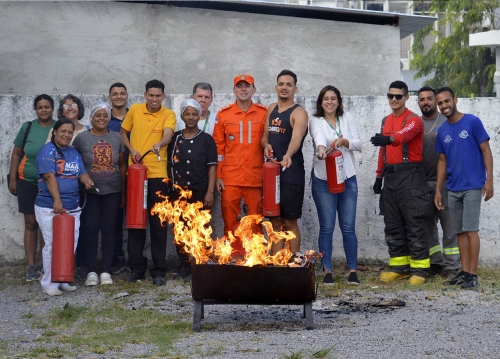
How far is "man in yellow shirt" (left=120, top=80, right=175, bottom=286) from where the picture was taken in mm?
9461

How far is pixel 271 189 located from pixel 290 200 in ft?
1.24

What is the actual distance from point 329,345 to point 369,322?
102 cm

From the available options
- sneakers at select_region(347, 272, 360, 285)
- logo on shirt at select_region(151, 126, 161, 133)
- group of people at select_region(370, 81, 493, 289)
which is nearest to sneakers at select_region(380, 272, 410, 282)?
group of people at select_region(370, 81, 493, 289)

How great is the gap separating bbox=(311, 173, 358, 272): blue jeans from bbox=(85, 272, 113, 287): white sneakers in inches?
97.0

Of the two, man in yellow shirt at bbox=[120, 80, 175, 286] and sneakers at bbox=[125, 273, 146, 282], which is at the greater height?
man in yellow shirt at bbox=[120, 80, 175, 286]

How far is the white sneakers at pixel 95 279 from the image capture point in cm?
943

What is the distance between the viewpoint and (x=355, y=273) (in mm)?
9414

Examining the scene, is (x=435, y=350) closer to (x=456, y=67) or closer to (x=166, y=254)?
(x=166, y=254)

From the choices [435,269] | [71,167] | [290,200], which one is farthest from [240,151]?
[435,269]

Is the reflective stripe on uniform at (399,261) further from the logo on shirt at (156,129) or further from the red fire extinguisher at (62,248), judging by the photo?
the red fire extinguisher at (62,248)

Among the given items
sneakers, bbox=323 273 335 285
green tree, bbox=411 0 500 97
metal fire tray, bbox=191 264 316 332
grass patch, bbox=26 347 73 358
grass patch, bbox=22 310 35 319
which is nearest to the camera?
grass patch, bbox=26 347 73 358

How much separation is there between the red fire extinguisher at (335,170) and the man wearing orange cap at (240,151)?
31.1 inches

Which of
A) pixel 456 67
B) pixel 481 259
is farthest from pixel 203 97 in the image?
pixel 456 67

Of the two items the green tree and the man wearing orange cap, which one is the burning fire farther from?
the green tree
